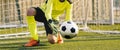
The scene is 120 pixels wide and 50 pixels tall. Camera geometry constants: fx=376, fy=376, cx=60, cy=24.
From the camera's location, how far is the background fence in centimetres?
1000

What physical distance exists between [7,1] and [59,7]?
516cm

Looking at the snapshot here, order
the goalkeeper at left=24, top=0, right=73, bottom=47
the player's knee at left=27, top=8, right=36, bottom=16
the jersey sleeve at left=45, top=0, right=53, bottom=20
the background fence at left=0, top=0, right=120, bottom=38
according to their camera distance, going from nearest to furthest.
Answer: the jersey sleeve at left=45, top=0, right=53, bottom=20 < the goalkeeper at left=24, top=0, right=73, bottom=47 < the player's knee at left=27, top=8, right=36, bottom=16 < the background fence at left=0, top=0, right=120, bottom=38

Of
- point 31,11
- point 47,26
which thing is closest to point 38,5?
point 31,11

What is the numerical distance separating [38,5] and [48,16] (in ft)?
13.8

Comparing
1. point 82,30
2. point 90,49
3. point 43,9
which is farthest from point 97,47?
point 82,30

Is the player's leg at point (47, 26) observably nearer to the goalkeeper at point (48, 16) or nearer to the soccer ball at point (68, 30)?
the goalkeeper at point (48, 16)

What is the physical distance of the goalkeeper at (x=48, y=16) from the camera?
609 centimetres

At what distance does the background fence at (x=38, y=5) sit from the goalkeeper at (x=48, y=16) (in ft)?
10.5

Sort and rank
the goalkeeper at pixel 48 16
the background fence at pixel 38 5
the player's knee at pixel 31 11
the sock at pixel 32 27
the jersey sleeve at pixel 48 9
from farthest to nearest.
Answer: the background fence at pixel 38 5, the sock at pixel 32 27, the player's knee at pixel 31 11, the goalkeeper at pixel 48 16, the jersey sleeve at pixel 48 9

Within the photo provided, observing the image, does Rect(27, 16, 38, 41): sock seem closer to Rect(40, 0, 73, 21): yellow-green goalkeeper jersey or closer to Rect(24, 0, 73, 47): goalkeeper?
Rect(24, 0, 73, 47): goalkeeper

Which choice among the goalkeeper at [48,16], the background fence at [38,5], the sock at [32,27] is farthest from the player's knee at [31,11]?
the background fence at [38,5]

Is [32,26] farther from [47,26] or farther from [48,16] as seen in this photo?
[48,16]

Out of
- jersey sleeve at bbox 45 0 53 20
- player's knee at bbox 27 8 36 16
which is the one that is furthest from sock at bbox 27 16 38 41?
jersey sleeve at bbox 45 0 53 20

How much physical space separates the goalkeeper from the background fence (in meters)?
3.19
